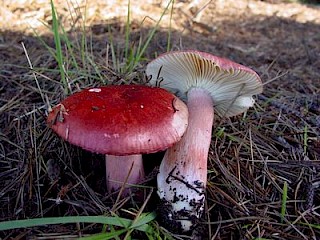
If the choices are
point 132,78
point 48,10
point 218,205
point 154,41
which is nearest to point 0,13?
point 48,10

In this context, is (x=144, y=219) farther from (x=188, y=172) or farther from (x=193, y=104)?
(x=193, y=104)

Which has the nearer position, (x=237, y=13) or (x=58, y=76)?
(x=58, y=76)

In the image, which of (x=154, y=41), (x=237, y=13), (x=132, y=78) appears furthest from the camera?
(x=237, y=13)

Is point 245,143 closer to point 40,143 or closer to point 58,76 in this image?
point 40,143

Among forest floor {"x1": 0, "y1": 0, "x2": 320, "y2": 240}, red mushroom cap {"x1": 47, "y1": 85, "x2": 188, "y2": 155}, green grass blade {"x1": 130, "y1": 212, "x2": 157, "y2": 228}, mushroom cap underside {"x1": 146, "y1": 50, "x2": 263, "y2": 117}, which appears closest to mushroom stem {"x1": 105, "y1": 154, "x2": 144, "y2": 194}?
forest floor {"x1": 0, "y1": 0, "x2": 320, "y2": 240}

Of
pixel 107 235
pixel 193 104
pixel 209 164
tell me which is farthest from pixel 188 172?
pixel 107 235

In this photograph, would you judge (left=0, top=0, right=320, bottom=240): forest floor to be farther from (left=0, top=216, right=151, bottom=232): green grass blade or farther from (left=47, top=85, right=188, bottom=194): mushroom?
(left=47, top=85, right=188, bottom=194): mushroom
